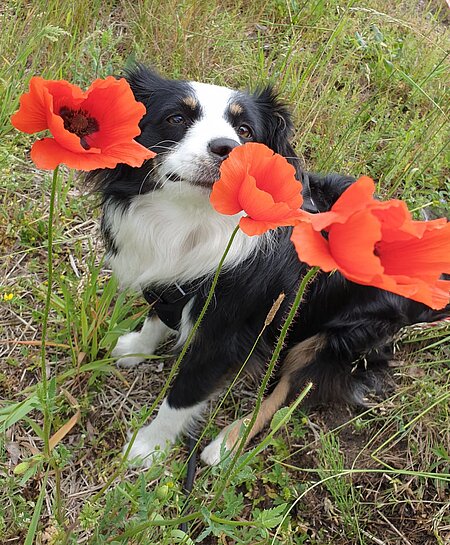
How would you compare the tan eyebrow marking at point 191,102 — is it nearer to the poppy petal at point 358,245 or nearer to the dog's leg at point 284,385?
the dog's leg at point 284,385

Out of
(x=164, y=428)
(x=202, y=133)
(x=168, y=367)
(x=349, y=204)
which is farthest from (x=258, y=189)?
(x=168, y=367)

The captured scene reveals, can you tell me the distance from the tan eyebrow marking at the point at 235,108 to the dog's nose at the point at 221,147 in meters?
0.25

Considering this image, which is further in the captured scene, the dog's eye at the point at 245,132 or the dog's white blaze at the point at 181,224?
the dog's eye at the point at 245,132

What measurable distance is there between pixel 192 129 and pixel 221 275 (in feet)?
1.54

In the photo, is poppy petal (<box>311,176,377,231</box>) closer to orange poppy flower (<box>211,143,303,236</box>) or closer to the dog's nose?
orange poppy flower (<box>211,143,303,236</box>)

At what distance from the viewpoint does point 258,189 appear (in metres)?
0.62

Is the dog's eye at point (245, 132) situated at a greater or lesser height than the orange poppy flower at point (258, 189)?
lesser

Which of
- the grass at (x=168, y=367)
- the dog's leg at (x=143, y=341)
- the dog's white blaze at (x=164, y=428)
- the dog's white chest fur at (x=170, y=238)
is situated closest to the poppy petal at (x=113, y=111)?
the grass at (x=168, y=367)

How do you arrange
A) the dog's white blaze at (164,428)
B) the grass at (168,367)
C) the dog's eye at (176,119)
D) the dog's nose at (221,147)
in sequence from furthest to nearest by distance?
the dog's white blaze at (164,428) < the dog's eye at (176,119) < the grass at (168,367) < the dog's nose at (221,147)

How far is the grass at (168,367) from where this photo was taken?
154cm

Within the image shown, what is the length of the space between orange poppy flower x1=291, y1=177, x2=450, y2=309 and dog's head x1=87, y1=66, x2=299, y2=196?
36.8 inches

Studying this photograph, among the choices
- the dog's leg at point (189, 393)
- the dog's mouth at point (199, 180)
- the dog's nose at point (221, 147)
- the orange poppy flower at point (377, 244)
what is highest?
the orange poppy flower at point (377, 244)

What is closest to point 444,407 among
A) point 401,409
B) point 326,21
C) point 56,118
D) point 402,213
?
point 401,409

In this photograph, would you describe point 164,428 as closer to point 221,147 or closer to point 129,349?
point 129,349
